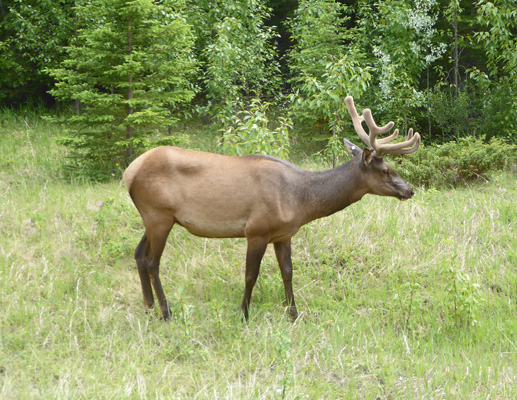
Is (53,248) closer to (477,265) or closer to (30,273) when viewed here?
(30,273)

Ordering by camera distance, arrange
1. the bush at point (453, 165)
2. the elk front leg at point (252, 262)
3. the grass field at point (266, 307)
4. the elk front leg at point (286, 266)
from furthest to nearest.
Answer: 1. the bush at point (453, 165)
2. the elk front leg at point (286, 266)
3. the elk front leg at point (252, 262)
4. the grass field at point (266, 307)

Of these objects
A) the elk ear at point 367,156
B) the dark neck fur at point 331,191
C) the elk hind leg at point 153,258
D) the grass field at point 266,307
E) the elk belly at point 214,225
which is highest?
the elk ear at point 367,156

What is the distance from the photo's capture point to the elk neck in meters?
5.20

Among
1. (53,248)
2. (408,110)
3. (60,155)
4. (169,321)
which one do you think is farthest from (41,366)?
(408,110)

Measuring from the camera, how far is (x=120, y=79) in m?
8.88

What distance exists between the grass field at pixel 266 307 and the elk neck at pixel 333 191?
985mm

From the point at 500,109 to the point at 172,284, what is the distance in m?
7.95

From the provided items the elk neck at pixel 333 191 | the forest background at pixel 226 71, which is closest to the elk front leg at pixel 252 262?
the elk neck at pixel 333 191

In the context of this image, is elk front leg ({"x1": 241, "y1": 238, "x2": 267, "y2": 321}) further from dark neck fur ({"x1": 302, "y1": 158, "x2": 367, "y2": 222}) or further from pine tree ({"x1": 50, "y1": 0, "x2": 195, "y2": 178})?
pine tree ({"x1": 50, "y1": 0, "x2": 195, "y2": 178})

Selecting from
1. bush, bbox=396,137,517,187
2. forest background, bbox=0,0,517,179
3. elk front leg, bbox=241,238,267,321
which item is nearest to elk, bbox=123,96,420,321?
elk front leg, bbox=241,238,267,321

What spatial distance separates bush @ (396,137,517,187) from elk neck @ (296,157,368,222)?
3.82m

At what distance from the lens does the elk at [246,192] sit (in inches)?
201

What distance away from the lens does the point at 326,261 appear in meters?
6.64

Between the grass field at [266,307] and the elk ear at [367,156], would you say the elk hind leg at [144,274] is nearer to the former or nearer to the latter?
the grass field at [266,307]
